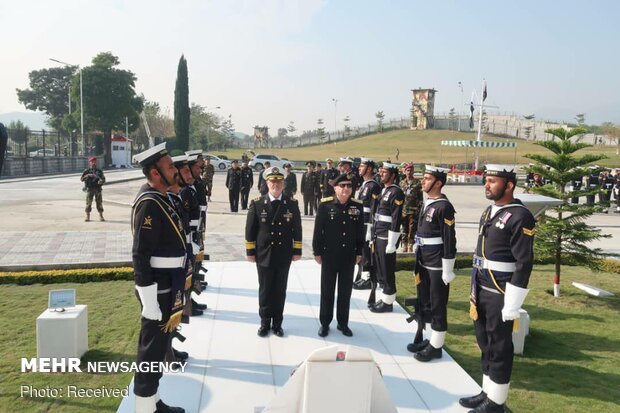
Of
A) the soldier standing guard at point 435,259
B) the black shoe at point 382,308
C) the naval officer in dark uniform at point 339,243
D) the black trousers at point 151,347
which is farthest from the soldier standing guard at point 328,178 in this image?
the black trousers at point 151,347

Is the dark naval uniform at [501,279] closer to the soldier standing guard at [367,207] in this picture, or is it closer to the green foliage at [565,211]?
the soldier standing guard at [367,207]

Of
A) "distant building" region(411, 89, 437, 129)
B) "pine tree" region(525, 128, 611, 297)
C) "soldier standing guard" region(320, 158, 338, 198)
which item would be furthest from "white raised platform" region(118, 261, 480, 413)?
"distant building" region(411, 89, 437, 129)

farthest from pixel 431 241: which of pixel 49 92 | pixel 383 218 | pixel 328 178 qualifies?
pixel 49 92

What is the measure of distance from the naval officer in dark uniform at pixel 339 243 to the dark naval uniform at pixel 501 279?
181cm

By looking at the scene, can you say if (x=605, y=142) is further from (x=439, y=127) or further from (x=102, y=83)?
(x=102, y=83)

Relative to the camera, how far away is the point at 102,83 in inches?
1884

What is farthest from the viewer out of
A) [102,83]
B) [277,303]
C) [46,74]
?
[46,74]

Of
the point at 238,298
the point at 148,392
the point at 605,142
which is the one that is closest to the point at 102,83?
the point at 238,298

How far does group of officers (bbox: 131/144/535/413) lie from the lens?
12.4 ft

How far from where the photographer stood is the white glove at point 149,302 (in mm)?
3570

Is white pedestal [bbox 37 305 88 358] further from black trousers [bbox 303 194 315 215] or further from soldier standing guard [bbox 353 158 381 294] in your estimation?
black trousers [bbox 303 194 315 215]

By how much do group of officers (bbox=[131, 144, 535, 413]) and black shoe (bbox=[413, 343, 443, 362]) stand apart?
12 mm

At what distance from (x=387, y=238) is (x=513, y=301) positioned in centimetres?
279

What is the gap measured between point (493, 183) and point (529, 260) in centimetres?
77
